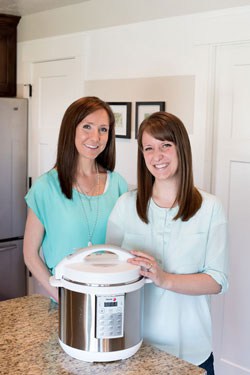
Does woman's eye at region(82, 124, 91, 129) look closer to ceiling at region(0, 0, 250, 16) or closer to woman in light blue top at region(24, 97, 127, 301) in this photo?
woman in light blue top at region(24, 97, 127, 301)

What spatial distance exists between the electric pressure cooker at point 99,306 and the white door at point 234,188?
143 centimetres

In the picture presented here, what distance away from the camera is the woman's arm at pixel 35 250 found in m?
1.77

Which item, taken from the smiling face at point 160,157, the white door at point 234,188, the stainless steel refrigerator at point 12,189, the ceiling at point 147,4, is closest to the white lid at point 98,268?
the smiling face at point 160,157

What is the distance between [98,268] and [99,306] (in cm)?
9

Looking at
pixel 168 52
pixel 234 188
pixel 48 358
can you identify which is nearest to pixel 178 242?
pixel 48 358

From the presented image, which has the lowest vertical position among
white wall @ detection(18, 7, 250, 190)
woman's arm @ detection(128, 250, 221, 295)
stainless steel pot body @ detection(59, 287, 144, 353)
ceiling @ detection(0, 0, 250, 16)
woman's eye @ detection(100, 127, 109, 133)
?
stainless steel pot body @ detection(59, 287, 144, 353)

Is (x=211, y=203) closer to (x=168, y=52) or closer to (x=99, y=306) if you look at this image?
(x=99, y=306)

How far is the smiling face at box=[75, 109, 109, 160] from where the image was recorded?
1.80 m

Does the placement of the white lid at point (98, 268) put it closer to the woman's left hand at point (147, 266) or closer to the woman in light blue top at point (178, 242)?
the woman's left hand at point (147, 266)

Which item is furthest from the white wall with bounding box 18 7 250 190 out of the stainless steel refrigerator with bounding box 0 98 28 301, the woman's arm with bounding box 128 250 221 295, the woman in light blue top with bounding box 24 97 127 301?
the woman's arm with bounding box 128 250 221 295

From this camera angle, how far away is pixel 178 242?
1484 mm

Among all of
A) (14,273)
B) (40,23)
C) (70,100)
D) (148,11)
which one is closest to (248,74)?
(148,11)

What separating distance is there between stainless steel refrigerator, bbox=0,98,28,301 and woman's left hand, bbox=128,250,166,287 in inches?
109

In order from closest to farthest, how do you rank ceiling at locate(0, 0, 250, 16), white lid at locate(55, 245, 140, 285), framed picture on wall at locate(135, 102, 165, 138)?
white lid at locate(55, 245, 140, 285) → ceiling at locate(0, 0, 250, 16) → framed picture on wall at locate(135, 102, 165, 138)
